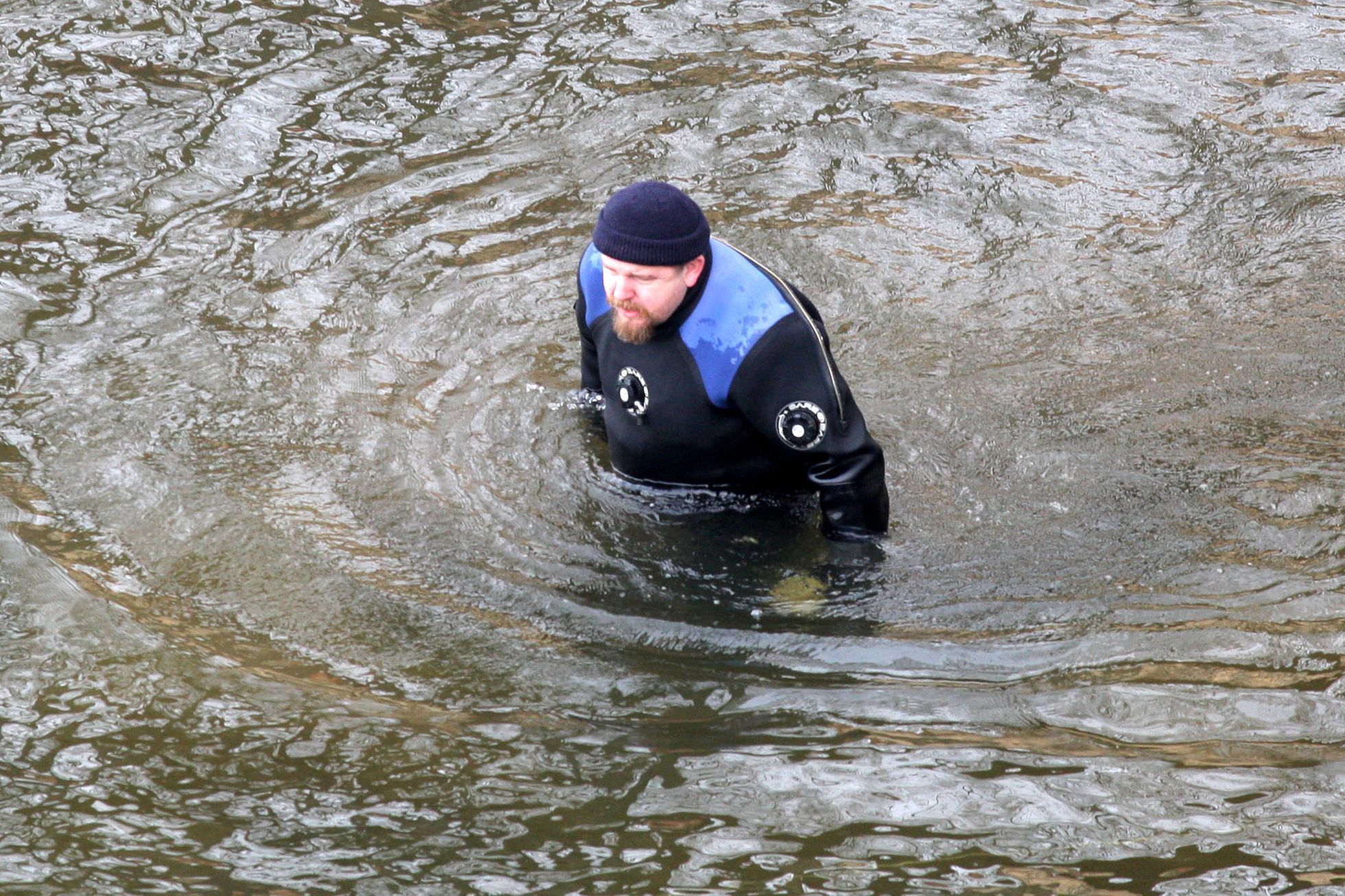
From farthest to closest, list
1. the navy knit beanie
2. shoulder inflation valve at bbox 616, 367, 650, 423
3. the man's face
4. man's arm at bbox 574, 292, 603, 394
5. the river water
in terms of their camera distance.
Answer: man's arm at bbox 574, 292, 603, 394, shoulder inflation valve at bbox 616, 367, 650, 423, the man's face, the navy knit beanie, the river water

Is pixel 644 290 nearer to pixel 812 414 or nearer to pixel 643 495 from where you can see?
pixel 812 414

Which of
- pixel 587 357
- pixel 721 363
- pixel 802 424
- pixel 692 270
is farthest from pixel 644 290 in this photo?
pixel 587 357

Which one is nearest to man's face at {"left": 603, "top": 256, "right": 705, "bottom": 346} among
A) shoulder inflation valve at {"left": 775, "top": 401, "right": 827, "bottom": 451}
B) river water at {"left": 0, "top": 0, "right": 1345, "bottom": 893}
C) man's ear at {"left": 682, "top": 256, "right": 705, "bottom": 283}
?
man's ear at {"left": 682, "top": 256, "right": 705, "bottom": 283}

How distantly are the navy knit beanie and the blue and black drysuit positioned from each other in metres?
0.23

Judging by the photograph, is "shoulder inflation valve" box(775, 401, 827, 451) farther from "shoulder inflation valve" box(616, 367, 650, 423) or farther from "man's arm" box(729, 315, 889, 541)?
"shoulder inflation valve" box(616, 367, 650, 423)

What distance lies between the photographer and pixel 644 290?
4.30 m

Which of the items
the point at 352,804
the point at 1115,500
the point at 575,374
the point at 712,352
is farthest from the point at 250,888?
the point at 1115,500

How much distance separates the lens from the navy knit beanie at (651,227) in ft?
13.6

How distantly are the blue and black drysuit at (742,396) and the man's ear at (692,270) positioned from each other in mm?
21

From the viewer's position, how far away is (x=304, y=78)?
819 centimetres

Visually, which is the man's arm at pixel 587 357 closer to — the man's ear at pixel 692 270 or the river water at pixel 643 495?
the river water at pixel 643 495

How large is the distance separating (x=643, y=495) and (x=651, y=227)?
1.39 meters

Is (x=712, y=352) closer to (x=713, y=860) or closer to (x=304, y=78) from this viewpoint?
(x=713, y=860)

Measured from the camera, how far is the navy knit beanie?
4.15 m
